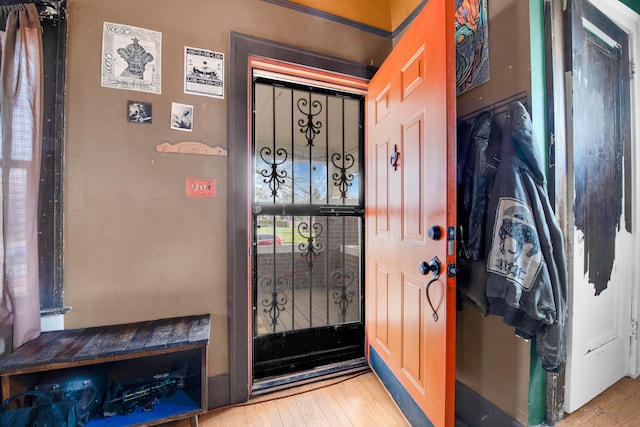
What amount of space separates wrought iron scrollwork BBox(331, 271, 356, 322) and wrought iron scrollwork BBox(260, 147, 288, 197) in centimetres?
89

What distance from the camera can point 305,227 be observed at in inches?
81.5

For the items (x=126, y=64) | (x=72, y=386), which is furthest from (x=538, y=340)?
(x=126, y=64)

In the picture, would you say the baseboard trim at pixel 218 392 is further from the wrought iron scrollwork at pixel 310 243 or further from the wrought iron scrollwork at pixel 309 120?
the wrought iron scrollwork at pixel 309 120

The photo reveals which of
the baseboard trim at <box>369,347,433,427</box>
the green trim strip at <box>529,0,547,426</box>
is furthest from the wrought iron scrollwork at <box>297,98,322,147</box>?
the baseboard trim at <box>369,347,433,427</box>

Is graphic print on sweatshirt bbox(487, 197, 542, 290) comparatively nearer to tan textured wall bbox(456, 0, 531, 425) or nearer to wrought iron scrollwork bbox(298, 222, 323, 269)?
tan textured wall bbox(456, 0, 531, 425)

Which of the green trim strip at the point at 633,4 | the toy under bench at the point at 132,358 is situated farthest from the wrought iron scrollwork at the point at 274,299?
the green trim strip at the point at 633,4

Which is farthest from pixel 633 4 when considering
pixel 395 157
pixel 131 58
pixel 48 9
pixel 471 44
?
pixel 48 9

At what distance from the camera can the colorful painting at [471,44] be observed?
136cm

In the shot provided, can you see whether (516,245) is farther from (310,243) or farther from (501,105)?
(310,243)

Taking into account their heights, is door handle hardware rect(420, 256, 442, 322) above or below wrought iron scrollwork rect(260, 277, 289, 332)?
above

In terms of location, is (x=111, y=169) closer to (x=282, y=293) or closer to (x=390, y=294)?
(x=282, y=293)

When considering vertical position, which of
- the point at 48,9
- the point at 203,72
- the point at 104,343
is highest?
the point at 48,9

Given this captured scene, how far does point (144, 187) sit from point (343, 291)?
164 cm

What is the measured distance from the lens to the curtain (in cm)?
117
